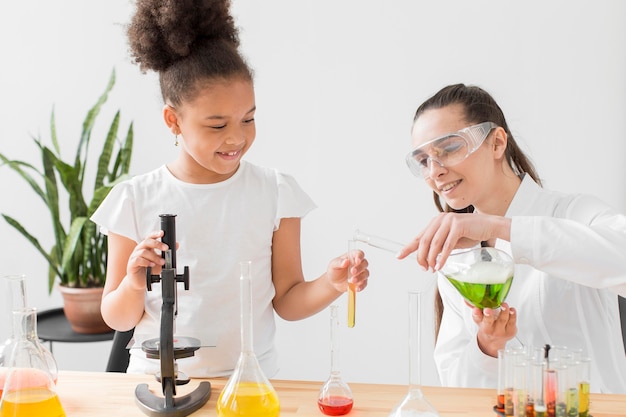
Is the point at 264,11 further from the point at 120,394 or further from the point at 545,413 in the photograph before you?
the point at 545,413

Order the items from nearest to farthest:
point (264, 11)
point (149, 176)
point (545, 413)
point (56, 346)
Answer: point (545, 413)
point (149, 176)
point (264, 11)
point (56, 346)

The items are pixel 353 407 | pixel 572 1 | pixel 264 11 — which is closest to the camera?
pixel 353 407

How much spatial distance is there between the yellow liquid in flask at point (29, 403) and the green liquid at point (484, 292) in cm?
81

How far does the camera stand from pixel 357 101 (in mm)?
3418

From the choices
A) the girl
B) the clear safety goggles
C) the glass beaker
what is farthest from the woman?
the girl

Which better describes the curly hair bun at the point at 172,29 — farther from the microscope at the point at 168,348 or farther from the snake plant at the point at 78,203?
the snake plant at the point at 78,203

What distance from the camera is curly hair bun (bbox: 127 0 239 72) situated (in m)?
1.97

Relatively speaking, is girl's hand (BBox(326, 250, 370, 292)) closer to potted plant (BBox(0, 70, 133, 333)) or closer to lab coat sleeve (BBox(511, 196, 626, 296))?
lab coat sleeve (BBox(511, 196, 626, 296))

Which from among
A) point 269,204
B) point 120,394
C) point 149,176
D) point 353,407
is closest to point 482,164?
point 269,204

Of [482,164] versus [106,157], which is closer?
[482,164]

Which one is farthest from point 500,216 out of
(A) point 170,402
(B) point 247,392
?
(A) point 170,402

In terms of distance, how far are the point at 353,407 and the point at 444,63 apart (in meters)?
2.09

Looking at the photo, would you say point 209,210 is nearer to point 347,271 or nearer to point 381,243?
point 347,271

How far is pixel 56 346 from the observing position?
3.88m
